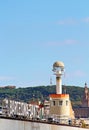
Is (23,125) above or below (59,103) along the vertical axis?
below

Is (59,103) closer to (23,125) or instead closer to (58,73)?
(58,73)

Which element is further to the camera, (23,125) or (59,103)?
(59,103)

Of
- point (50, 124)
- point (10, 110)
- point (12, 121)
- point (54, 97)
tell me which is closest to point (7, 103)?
point (10, 110)

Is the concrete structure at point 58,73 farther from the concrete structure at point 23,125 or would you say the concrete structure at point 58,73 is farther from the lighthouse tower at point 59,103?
the concrete structure at point 23,125

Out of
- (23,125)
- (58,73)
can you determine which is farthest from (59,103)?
(23,125)

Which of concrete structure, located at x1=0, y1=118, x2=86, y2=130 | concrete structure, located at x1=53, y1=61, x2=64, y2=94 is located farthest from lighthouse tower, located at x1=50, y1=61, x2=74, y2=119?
concrete structure, located at x1=0, y1=118, x2=86, y2=130

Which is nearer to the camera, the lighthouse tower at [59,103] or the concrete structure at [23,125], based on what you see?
the concrete structure at [23,125]

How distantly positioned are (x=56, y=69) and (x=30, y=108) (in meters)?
21.6

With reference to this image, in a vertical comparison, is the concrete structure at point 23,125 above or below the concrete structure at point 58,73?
below

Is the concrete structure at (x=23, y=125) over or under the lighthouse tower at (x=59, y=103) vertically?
under

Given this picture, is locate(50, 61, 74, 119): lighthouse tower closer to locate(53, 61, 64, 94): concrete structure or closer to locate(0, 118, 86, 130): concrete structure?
locate(53, 61, 64, 94): concrete structure

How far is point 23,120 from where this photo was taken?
3173cm

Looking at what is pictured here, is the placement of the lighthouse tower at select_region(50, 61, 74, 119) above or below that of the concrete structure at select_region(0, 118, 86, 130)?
above

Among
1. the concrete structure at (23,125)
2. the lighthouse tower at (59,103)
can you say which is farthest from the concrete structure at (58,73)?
the concrete structure at (23,125)
